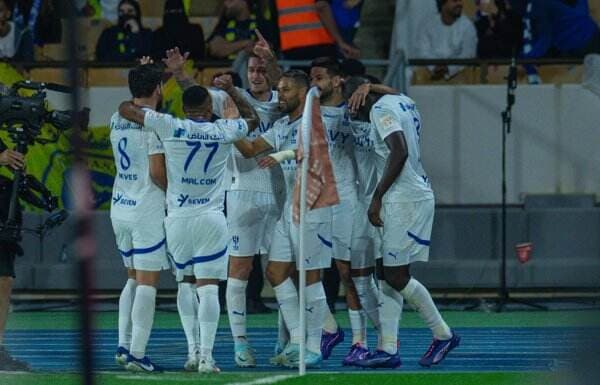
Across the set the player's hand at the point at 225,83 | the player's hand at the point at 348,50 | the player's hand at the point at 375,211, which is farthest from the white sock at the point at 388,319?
the player's hand at the point at 348,50

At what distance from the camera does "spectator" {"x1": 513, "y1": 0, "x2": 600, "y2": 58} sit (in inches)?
732

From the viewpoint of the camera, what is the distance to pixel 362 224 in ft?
39.9

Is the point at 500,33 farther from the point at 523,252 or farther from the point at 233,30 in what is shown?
the point at 233,30

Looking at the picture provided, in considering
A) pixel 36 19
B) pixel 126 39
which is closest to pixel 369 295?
pixel 126 39

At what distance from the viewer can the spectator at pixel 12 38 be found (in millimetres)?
18552

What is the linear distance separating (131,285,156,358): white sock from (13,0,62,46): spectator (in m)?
8.03

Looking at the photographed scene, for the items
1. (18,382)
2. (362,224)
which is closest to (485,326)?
(362,224)

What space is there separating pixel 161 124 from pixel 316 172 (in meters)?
1.11

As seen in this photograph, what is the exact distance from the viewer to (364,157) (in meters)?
12.1

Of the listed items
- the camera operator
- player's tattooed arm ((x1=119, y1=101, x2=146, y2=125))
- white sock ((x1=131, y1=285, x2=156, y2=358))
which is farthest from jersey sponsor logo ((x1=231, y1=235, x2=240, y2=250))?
the camera operator

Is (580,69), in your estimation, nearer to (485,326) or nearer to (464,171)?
(464,171)

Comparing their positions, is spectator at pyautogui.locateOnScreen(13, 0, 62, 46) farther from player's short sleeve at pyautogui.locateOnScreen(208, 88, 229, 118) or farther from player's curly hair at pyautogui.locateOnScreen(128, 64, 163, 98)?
player's curly hair at pyautogui.locateOnScreen(128, 64, 163, 98)

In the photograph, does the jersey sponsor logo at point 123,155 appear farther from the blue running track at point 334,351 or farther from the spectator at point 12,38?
the spectator at point 12,38

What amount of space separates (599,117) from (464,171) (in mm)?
1659
